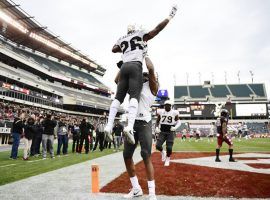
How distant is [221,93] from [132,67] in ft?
232

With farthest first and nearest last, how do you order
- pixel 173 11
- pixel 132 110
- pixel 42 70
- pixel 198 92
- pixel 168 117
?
pixel 198 92 → pixel 42 70 → pixel 168 117 → pixel 173 11 → pixel 132 110

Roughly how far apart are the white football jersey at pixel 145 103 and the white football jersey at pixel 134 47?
1.54ft

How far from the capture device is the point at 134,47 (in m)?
4.27

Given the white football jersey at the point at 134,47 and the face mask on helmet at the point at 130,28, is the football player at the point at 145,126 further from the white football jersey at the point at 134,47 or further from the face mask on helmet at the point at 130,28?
the face mask on helmet at the point at 130,28

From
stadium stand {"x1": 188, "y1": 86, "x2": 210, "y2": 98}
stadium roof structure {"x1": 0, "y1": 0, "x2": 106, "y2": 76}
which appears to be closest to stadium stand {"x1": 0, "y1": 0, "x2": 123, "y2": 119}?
stadium roof structure {"x1": 0, "y1": 0, "x2": 106, "y2": 76}

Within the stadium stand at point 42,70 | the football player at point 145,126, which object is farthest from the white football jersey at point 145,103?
the stadium stand at point 42,70

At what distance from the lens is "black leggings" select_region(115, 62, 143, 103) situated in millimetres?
4078

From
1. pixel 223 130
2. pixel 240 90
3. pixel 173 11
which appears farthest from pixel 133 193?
pixel 240 90

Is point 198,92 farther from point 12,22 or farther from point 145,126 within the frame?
point 145,126

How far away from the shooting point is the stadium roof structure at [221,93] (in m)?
69.9

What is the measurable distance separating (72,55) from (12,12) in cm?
2168

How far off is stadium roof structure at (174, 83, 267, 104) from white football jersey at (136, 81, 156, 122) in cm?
6739

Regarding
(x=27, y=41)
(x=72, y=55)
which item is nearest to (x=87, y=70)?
(x=72, y=55)

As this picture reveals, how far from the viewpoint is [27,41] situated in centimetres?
4997
